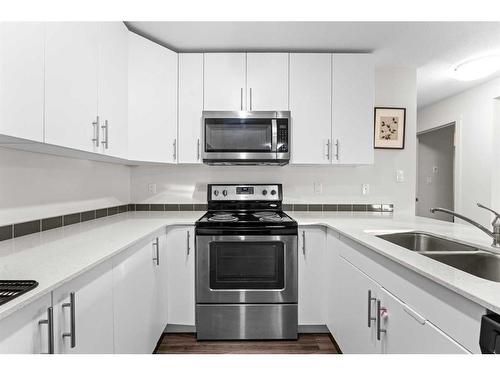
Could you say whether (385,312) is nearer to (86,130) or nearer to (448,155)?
(86,130)

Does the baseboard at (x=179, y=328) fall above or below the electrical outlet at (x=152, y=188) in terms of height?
below

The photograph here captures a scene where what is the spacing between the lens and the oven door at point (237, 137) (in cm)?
230

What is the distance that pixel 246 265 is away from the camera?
2.04 meters

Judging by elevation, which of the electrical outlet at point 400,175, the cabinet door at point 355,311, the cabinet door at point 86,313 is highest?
the electrical outlet at point 400,175

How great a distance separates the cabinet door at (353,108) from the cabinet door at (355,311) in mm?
984

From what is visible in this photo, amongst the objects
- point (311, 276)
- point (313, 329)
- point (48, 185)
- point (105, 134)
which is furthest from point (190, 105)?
point (313, 329)

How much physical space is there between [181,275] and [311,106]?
1734 millimetres

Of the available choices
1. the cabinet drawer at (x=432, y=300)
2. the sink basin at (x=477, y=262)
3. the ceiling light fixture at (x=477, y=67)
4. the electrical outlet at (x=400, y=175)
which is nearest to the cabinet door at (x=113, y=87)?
the cabinet drawer at (x=432, y=300)

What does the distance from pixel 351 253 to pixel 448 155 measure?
165 inches

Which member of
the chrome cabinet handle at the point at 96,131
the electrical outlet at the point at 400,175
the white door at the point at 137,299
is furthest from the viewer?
the electrical outlet at the point at 400,175

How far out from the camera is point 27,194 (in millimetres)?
1499

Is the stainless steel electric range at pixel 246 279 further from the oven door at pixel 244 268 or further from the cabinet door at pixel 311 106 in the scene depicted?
the cabinet door at pixel 311 106

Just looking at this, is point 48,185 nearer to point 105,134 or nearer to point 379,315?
point 105,134

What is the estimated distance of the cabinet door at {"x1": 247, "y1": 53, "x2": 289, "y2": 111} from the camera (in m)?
2.34
